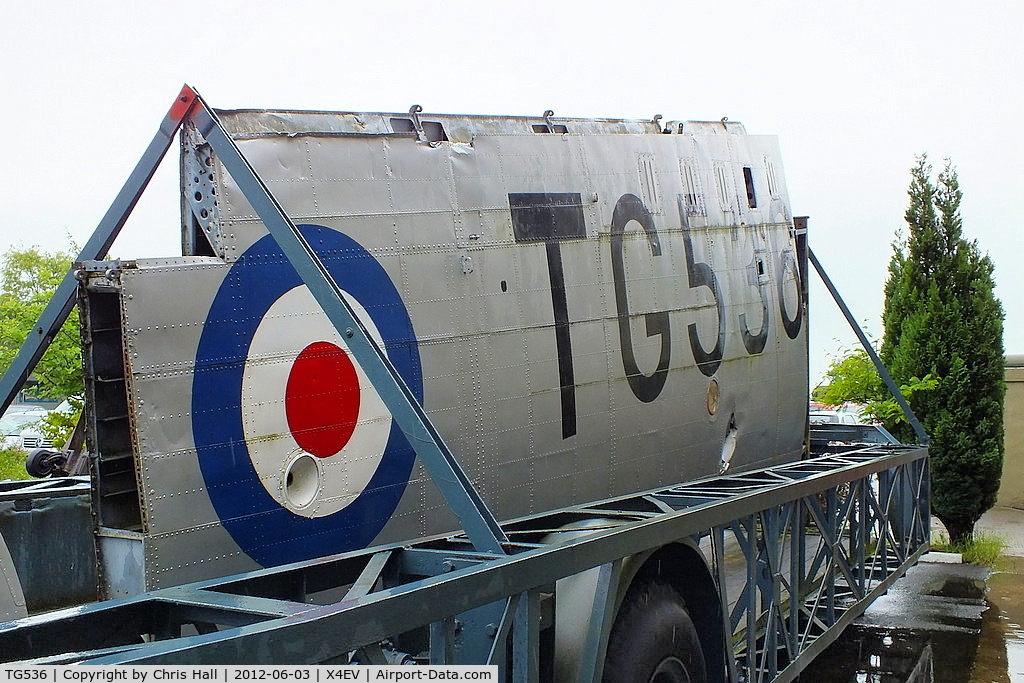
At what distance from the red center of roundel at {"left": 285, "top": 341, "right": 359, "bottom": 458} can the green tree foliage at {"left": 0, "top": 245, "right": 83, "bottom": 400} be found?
31.9 feet

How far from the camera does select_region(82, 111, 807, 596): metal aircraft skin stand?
13.5 feet

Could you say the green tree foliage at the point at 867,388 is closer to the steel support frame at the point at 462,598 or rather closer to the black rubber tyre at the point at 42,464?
the steel support frame at the point at 462,598

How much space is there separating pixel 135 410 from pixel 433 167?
2.02 metres

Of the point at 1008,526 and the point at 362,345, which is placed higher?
the point at 362,345

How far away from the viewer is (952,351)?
12.7m

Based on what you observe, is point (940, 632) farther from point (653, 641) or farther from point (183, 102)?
point (183, 102)

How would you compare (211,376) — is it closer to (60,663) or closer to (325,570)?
(325,570)

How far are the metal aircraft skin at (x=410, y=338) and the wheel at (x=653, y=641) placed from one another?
1.08 metres

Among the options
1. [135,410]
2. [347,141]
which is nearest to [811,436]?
[347,141]

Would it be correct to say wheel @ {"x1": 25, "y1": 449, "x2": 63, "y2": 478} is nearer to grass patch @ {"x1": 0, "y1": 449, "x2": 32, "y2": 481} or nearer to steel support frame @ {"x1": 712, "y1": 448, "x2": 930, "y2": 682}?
steel support frame @ {"x1": 712, "y1": 448, "x2": 930, "y2": 682}

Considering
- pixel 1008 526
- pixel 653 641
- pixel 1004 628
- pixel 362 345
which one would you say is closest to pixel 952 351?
pixel 1008 526

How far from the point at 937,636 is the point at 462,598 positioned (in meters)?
7.16

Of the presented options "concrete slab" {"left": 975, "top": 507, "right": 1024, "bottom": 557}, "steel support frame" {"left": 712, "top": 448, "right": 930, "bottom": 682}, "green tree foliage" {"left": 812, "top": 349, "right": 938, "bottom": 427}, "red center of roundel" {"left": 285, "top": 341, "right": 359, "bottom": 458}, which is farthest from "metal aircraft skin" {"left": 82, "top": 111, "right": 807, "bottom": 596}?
"concrete slab" {"left": 975, "top": 507, "right": 1024, "bottom": 557}

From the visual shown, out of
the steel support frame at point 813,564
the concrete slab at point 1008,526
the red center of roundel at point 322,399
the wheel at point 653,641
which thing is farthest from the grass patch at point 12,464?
the concrete slab at point 1008,526
